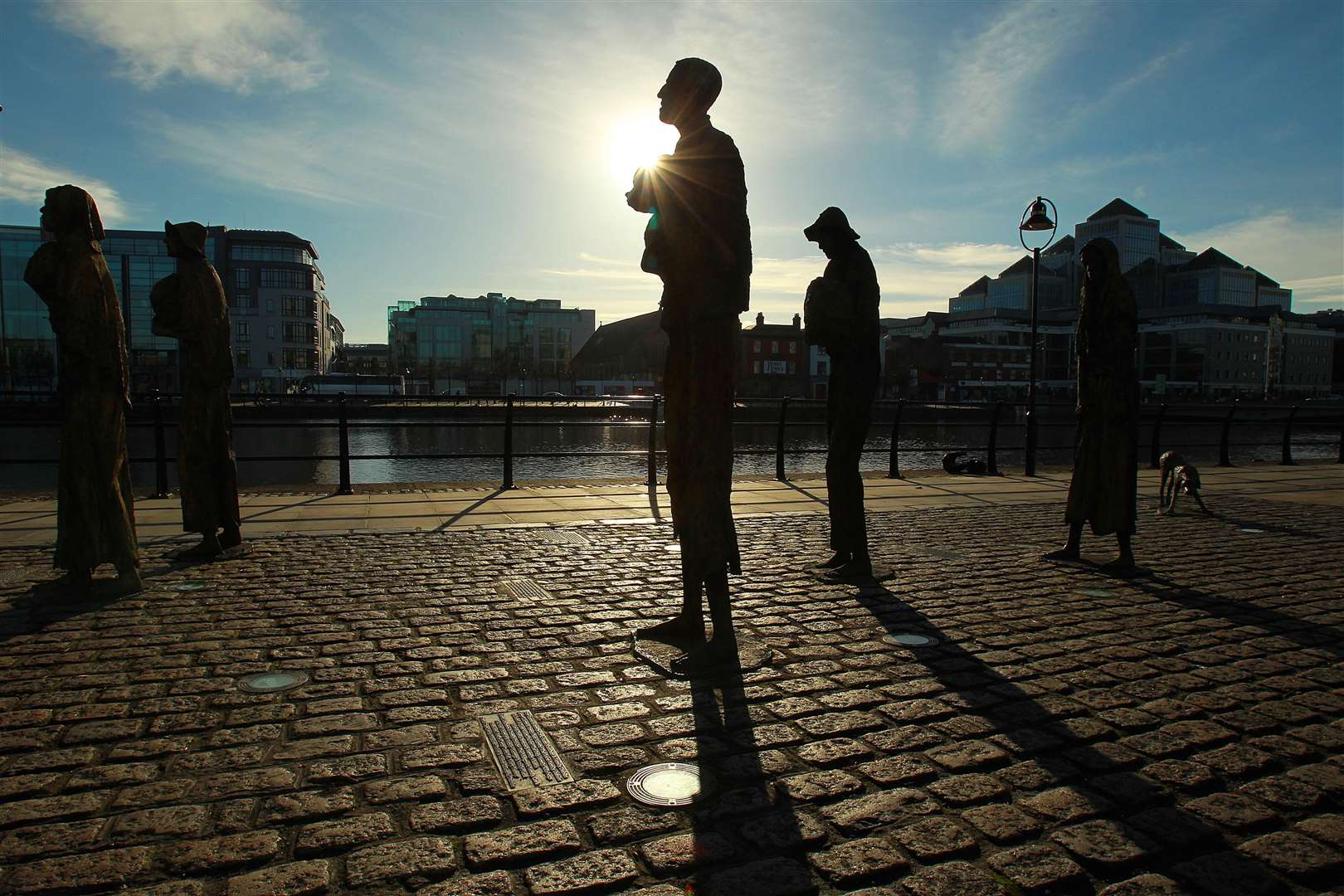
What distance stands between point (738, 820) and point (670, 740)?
0.58m

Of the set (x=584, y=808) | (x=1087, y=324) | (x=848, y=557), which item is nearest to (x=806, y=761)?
(x=584, y=808)

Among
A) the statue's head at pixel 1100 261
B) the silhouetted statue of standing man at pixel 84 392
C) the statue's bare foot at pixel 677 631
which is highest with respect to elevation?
the statue's head at pixel 1100 261

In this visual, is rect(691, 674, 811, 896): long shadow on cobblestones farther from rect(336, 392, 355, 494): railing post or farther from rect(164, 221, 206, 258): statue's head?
rect(336, 392, 355, 494): railing post

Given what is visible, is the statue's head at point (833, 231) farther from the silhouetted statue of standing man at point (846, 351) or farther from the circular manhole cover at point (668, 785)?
the circular manhole cover at point (668, 785)

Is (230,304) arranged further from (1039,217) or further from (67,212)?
(67,212)

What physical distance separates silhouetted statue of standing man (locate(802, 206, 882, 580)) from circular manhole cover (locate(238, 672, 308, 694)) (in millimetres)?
3475

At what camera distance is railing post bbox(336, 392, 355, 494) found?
921cm

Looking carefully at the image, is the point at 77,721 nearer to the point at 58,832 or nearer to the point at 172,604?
the point at 58,832

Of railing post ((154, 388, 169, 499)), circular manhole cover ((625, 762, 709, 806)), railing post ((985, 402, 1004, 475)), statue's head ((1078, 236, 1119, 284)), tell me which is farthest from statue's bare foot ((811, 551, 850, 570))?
railing post ((985, 402, 1004, 475))

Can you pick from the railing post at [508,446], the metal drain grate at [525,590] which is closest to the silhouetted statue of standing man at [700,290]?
the metal drain grate at [525,590]

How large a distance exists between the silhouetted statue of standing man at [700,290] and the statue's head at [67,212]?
3607 mm

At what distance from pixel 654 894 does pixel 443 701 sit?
4.99 ft

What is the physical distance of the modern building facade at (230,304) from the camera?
69.2m

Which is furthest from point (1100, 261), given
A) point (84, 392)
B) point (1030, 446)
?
point (1030, 446)
